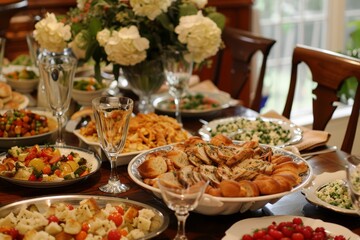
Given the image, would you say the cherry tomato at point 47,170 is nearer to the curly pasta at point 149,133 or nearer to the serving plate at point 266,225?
the curly pasta at point 149,133

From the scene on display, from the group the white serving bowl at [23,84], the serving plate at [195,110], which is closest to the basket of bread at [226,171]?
the serving plate at [195,110]

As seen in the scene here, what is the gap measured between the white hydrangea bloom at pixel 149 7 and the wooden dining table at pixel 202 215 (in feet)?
1.92

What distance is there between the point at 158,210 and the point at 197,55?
3.08 feet

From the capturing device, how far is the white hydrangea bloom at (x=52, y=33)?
7.79ft

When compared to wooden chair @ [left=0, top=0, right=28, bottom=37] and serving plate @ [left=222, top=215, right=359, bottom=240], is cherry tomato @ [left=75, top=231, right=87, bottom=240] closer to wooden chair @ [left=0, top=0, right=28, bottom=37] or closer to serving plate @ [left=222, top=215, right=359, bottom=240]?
serving plate @ [left=222, top=215, right=359, bottom=240]

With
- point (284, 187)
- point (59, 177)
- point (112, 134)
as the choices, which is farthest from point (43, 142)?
point (284, 187)

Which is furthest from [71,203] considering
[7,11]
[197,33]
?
[7,11]

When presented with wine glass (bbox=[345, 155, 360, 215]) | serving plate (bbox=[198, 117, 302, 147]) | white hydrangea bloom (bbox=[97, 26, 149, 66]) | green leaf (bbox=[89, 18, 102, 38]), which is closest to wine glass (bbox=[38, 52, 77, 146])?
white hydrangea bloom (bbox=[97, 26, 149, 66])

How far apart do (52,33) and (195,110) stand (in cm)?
58

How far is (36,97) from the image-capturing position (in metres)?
2.72

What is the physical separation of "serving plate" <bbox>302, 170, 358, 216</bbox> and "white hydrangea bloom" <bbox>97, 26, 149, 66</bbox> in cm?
80

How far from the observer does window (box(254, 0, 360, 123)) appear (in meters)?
4.73

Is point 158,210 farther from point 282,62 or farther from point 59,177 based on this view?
point 282,62

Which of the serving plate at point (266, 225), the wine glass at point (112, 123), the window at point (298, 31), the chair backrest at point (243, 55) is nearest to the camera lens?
the serving plate at point (266, 225)
